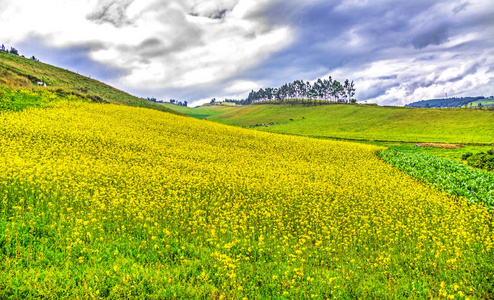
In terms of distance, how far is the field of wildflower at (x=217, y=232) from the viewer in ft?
18.8

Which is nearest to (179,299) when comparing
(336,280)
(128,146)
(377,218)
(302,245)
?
(336,280)

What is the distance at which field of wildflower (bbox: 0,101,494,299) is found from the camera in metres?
5.72

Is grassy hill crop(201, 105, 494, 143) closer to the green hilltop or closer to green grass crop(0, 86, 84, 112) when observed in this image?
the green hilltop

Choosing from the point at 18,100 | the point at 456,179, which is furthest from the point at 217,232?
the point at 18,100

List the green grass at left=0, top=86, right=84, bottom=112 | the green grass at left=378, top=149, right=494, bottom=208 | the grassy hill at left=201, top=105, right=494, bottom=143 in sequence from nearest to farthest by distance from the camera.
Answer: the green grass at left=378, top=149, right=494, bottom=208, the green grass at left=0, top=86, right=84, bottom=112, the grassy hill at left=201, top=105, right=494, bottom=143

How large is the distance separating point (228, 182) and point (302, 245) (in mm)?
6281

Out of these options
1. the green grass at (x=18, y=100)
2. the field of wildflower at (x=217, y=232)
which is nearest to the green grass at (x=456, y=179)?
the field of wildflower at (x=217, y=232)

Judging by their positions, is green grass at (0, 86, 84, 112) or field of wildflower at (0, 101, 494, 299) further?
green grass at (0, 86, 84, 112)

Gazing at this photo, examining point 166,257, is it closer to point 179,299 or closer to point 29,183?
point 179,299

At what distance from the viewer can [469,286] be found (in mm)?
6180

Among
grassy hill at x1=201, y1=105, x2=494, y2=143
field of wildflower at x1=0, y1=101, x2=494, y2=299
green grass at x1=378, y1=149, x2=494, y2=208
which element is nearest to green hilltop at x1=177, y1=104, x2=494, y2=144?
grassy hill at x1=201, y1=105, x2=494, y2=143

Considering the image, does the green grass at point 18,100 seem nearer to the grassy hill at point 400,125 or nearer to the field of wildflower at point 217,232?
the field of wildflower at point 217,232

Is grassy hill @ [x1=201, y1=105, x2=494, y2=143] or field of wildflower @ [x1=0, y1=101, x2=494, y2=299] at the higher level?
grassy hill @ [x1=201, y1=105, x2=494, y2=143]

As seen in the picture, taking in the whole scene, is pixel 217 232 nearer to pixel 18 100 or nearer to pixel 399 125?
pixel 18 100
